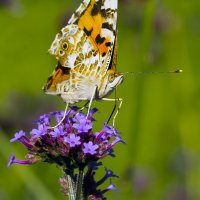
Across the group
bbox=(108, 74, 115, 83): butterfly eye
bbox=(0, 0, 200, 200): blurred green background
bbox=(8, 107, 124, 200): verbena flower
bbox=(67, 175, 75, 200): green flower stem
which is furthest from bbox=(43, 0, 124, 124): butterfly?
bbox=(67, 175, 75, 200): green flower stem

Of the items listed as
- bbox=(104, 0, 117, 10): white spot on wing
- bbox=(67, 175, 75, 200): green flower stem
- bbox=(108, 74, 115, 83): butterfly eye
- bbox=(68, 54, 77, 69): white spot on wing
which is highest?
bbox=(104, 0, 117, 10): white spot on wing

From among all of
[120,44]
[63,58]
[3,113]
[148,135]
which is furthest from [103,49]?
[120,44]

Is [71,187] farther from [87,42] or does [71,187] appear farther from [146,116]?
[146,116]

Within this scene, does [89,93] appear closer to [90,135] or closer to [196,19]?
[90,135]

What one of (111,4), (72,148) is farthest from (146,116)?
(72,148)

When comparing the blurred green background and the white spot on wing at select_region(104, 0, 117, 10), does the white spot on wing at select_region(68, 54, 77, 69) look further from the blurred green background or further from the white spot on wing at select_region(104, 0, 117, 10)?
the blurred green background

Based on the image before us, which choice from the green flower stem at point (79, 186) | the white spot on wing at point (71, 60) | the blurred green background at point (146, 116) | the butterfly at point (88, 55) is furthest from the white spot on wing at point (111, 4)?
the green flower stem at point (79, 186)

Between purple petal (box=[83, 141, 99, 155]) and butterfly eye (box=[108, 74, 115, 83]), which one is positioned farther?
butterfly eye (box=[108, 74, 115, 83])
